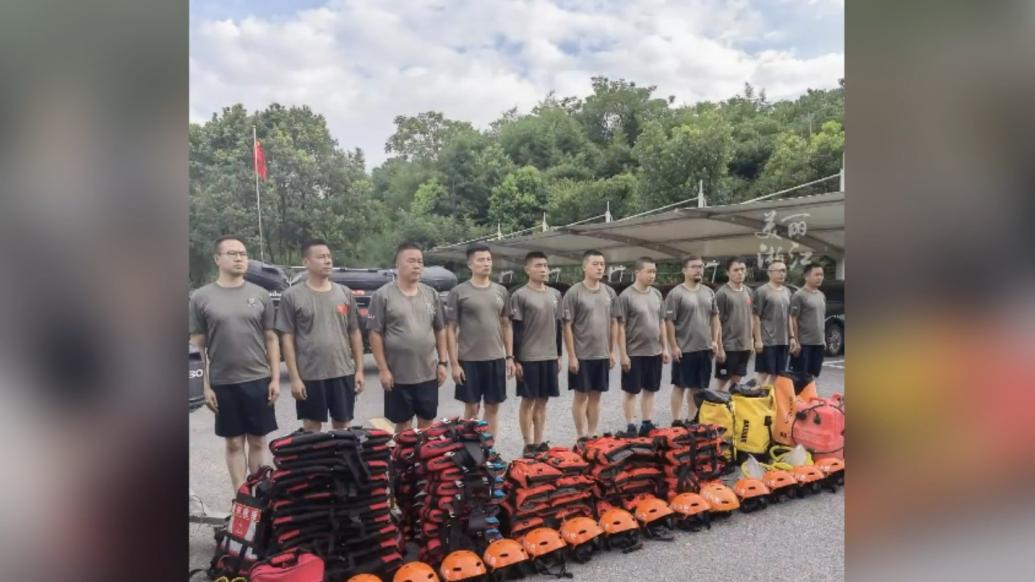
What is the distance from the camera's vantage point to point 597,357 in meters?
4.37

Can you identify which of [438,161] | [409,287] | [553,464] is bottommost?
[553,464]

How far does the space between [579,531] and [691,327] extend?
2.28m

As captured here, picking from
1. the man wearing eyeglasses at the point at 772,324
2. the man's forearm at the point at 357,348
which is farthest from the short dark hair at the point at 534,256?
the man wearing eyeglasses at the point at 772,324

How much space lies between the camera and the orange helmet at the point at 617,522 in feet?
10.2

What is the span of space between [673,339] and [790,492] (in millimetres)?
1431

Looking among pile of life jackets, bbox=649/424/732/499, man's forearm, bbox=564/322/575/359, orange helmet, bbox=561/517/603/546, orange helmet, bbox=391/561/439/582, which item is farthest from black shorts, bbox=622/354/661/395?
orange helmet, bbox=391/561/439/582

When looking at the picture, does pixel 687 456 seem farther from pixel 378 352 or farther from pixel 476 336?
pixel 378 352

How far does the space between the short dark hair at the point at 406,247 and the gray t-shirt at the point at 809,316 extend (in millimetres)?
3221

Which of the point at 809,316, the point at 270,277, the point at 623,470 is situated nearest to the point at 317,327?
the point at 270,277

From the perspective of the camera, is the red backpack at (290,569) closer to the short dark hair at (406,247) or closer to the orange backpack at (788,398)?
the short dark hair at (406,247)

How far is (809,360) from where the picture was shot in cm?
517
